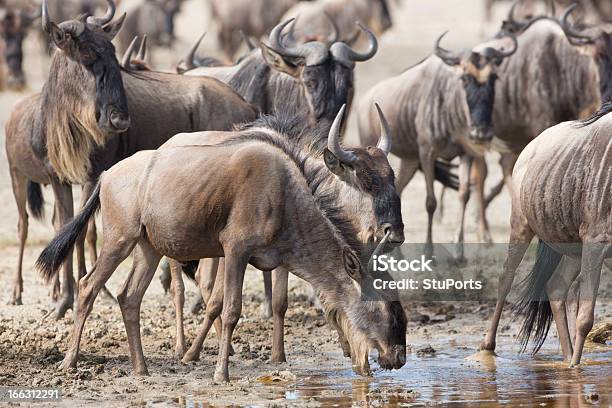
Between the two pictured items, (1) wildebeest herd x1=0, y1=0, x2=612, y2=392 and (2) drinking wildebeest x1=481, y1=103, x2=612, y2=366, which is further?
(2) drinking wildebeest x1=481, y1=103, x2=612, y2=366

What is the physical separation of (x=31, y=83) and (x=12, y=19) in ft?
3.78

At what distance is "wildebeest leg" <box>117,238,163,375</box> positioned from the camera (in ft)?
24.8

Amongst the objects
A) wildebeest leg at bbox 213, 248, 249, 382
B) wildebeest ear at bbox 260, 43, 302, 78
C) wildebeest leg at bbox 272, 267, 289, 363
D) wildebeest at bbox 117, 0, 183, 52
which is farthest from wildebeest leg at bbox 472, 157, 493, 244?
wildebeest at bbox 117, 0, 183, 52

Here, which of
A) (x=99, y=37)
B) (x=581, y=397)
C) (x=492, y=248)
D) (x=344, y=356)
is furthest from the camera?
(x=492, y=248)

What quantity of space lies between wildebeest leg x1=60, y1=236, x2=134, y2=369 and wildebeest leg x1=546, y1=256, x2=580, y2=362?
2.47 metres

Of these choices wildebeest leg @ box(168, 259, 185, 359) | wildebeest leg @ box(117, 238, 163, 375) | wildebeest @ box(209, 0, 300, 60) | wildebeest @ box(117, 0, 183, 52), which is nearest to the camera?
wildebeest leg @ box(117, 238, 163, 375)

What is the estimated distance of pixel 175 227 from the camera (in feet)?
24.1

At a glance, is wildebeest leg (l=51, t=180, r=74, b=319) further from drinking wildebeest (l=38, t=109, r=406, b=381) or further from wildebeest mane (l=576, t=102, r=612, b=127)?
wildebeest mane (l=576, t=102, r=612, b=127)

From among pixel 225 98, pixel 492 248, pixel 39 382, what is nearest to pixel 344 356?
pixel 39 382

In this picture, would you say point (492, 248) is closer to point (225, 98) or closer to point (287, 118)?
point (225, 98)

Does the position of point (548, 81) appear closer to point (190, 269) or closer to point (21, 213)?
point (21, 213)

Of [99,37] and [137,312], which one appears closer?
[137,312]

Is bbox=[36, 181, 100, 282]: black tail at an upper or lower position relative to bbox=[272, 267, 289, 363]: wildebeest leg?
upper

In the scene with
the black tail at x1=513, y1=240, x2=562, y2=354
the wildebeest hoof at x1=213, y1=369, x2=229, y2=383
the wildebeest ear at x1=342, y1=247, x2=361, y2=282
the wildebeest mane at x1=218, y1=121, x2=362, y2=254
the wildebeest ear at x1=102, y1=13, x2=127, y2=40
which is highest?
the wildebeest ear at x1=102, y1=13, x2=127, y2=40
